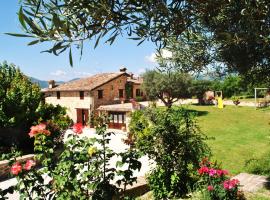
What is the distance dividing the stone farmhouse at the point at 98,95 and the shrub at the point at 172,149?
93.3ft

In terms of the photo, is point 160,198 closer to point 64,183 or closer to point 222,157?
point 64,183

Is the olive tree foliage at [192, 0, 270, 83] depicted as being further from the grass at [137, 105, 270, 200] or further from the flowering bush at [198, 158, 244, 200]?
the grass at [137, 105, 270, 200]

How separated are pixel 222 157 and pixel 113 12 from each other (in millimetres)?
18116

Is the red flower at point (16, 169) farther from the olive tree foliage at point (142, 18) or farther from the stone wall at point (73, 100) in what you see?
the stone wall at point (73, 100)

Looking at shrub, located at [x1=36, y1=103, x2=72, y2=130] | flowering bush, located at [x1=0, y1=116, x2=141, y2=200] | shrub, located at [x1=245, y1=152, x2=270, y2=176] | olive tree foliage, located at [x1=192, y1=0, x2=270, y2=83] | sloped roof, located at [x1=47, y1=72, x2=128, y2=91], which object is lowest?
shrub, located at [x1=245, y1=152, x2=270, y2=176]

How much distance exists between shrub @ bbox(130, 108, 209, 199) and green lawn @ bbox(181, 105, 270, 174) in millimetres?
2160

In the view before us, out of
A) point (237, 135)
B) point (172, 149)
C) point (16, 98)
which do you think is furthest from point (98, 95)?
point (172, 149)

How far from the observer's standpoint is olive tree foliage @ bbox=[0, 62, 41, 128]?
64.6 ft

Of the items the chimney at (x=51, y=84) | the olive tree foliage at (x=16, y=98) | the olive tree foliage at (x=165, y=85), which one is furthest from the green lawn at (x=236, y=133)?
the chimney at (x=51, y=84)

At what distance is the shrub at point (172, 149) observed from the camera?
37.4ft

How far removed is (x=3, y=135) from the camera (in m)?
21.4

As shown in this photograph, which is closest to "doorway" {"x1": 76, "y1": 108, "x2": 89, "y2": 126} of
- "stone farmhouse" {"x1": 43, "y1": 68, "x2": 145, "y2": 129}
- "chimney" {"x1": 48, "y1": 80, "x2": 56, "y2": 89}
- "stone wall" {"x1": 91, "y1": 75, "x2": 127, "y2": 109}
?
"stone farmhouse" {"x1": 43, "y1": 68, "x2": 145, "y2": 129}

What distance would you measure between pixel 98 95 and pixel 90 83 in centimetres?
331

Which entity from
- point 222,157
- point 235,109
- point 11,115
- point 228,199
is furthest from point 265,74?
point 235,109
